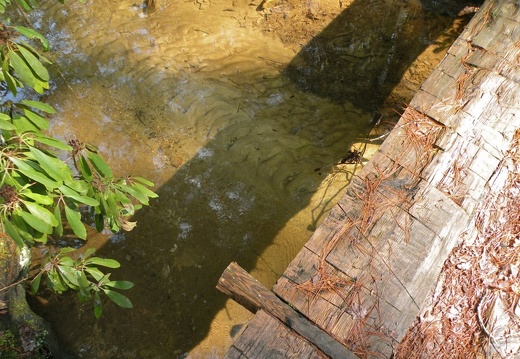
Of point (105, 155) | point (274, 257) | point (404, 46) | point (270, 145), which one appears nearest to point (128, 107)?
point (105, 155)

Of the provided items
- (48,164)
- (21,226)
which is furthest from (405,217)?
(21,226)

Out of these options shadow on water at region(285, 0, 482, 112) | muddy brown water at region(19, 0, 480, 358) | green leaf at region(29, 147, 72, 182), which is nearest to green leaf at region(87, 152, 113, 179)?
green leaf at region(29, 147, 72, 182)

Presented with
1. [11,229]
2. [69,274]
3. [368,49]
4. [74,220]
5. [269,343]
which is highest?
[11,229]

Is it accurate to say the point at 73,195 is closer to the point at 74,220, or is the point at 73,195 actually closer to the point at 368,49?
the point at 74,220

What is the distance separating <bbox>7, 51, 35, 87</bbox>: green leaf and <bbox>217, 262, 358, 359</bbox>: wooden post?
1.35m

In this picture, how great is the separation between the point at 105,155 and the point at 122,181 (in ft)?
7.64

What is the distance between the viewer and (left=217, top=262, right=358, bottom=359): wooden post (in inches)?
79.2

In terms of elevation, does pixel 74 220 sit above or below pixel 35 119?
below

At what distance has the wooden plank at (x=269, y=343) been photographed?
6.56 ft

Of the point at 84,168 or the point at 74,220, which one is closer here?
the point at 74,220

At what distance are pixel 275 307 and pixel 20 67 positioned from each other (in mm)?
1670

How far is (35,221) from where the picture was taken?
1.68m

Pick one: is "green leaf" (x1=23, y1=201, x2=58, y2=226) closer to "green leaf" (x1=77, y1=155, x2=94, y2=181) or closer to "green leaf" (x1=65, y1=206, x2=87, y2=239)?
"green leaf" (x1=65, y1=206, x2=87, y2=239)

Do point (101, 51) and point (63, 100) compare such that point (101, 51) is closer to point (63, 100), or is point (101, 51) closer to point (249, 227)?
point (63, 100)
